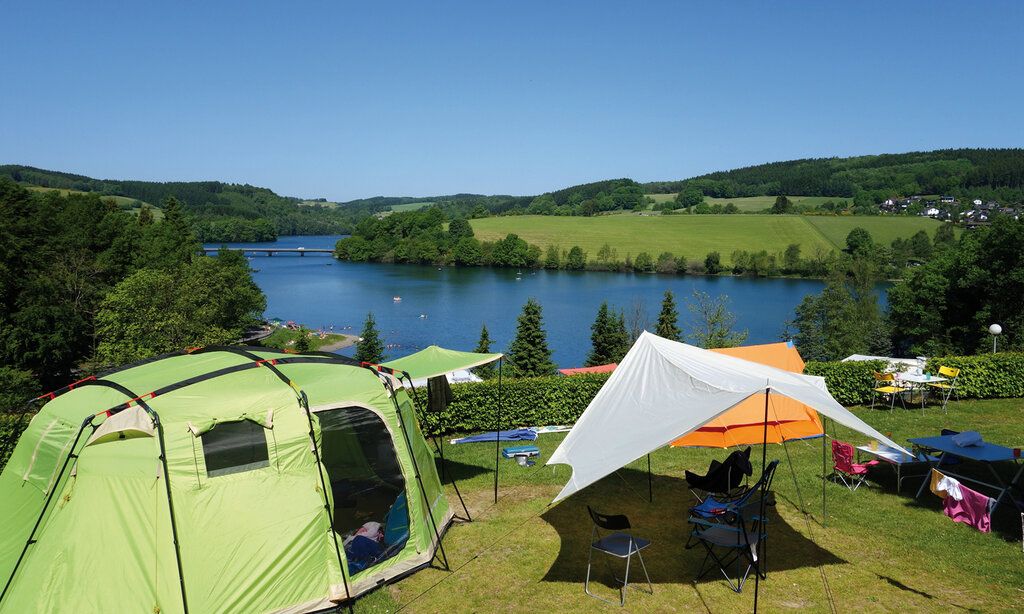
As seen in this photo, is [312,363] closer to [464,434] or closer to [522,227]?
[464,434]

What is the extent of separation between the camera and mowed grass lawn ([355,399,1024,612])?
6.61m

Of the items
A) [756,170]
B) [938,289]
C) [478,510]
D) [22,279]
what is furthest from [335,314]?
[756,170]

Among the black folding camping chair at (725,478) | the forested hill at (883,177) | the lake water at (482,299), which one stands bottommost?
the lake water at (482,299)

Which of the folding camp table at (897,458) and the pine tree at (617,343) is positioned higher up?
the folding camp table at (897,458)

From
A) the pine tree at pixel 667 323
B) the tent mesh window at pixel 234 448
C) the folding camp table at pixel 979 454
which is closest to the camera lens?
the tent mesh window at pixel 234 448

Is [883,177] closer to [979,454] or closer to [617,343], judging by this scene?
[617,343]

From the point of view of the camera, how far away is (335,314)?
63.6 meters

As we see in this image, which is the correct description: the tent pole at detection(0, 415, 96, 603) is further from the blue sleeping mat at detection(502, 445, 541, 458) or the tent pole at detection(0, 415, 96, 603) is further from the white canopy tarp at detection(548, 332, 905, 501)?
the blue sleeping mat at detection(502, 445, 541, 458)

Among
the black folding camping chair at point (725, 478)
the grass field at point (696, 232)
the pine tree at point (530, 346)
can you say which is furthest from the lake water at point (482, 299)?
the black folding camping chair at point (725, 478)

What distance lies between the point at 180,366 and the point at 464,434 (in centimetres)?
737

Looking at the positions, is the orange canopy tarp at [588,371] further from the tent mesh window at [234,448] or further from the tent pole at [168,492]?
the tent pole at [168,492]

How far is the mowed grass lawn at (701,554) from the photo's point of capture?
6613mm

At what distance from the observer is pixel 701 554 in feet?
25.3

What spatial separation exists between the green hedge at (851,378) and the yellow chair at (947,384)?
3.81 feet
